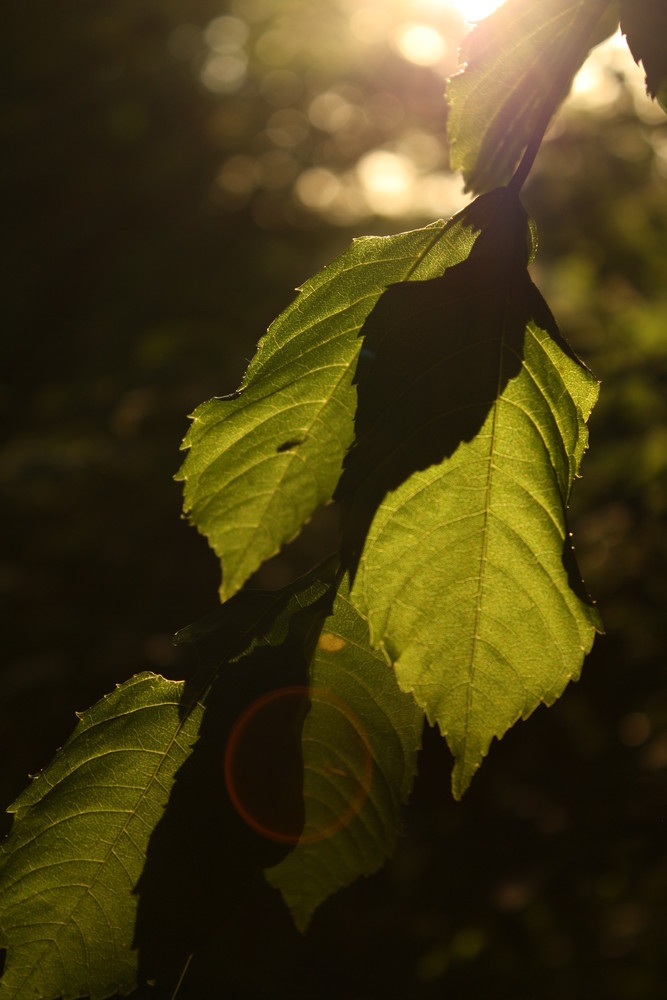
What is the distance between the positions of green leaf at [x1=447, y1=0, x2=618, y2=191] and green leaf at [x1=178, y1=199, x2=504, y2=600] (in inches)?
2.7

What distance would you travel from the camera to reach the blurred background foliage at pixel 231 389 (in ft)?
9.27

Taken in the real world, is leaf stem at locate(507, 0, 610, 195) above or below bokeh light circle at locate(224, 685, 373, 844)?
above

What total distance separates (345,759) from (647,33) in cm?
56

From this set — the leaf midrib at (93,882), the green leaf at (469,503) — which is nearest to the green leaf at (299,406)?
the green leaf at (469,503)

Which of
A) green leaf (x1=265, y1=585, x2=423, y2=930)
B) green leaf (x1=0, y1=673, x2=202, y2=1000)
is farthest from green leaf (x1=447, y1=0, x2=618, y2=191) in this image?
green leaf (x1=0, y1=673, x2=202, y2=1000)

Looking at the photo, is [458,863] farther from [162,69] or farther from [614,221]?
[162,69]

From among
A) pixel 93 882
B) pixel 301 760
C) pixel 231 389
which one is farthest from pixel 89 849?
pixel 231 389

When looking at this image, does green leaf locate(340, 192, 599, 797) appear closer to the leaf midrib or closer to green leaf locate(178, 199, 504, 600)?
green leaf locate(178, 199, 504, 600)

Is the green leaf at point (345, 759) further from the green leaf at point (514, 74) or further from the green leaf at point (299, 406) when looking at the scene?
the green leaf at point (514, 74)

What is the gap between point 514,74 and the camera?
607 mm

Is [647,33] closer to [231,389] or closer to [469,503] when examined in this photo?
[469,503]

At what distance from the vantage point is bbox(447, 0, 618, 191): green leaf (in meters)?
0.60

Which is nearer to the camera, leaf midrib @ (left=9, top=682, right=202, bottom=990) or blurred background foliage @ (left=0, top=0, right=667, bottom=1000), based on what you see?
leaf midrib @ (left=9, top=682, right=202, bottom=990)

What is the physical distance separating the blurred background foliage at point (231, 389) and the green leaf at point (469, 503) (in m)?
0.34
